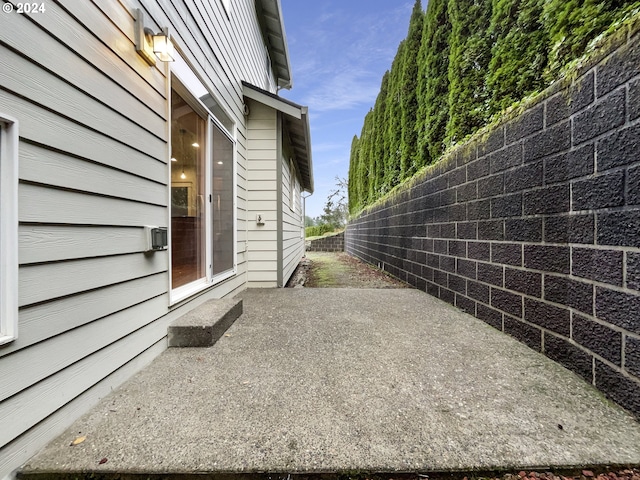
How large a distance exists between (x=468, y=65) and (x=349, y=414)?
3280 mm

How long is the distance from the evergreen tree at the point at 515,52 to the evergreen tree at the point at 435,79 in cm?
98

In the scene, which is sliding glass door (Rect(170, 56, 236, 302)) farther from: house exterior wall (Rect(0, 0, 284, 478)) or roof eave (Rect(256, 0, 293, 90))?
roof eave (Rect(256, 0, 293, 90))

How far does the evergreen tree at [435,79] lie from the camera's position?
3.46 m

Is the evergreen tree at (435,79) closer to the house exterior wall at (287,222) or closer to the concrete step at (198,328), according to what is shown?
the house exterior wall at (287,222)

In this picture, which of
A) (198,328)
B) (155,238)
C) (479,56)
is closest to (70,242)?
(155,238)

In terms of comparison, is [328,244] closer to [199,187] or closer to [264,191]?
[264,191]

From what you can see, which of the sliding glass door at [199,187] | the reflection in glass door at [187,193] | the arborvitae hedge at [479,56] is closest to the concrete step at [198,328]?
the sliding glass door at [199,187]

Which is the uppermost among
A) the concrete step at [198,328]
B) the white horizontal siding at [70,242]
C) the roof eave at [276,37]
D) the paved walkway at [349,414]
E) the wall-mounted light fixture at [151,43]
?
the roof eave at [276,37]

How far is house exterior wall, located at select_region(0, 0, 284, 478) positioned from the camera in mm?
1035

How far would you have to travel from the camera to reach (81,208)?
1297 mm

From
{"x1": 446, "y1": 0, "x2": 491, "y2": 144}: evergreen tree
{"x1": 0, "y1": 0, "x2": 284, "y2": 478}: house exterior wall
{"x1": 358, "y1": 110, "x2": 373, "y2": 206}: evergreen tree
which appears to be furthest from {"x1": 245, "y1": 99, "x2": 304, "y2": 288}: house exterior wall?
{"x1": 358, "y1": 110, "x2": 373, "y2": 206}: evergreen tree

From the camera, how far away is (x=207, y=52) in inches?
111

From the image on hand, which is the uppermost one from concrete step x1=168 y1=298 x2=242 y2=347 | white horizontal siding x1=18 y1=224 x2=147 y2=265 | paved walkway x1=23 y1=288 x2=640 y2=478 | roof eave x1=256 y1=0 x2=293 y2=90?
roof eave x1=256 y1=0 x2=293 y2=90

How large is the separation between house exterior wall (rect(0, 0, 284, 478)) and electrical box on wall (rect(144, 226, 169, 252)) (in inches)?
2.5
